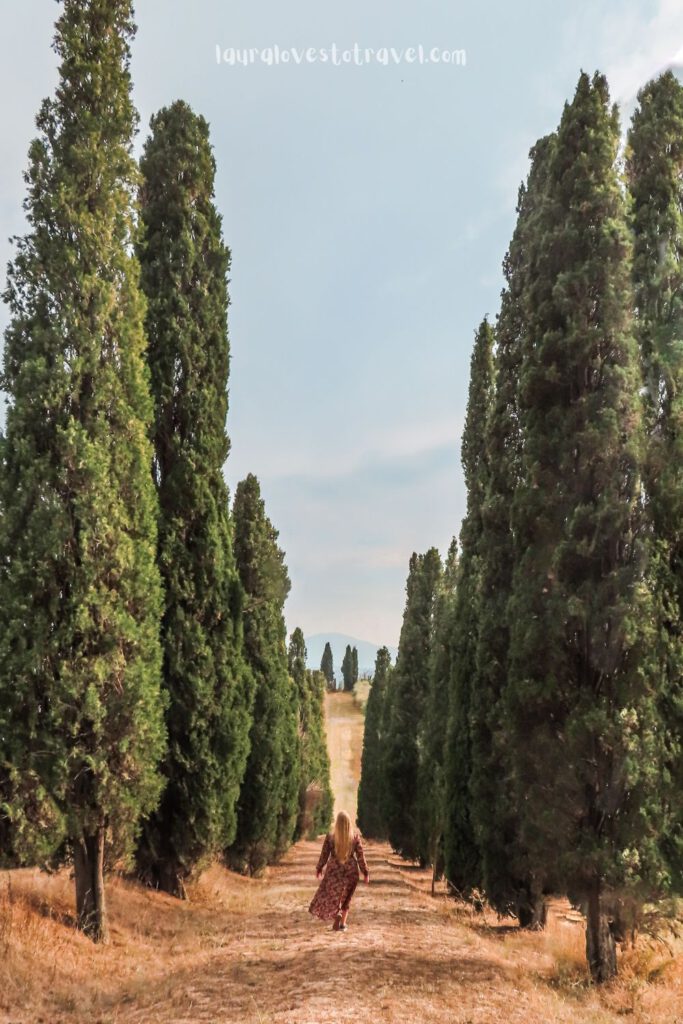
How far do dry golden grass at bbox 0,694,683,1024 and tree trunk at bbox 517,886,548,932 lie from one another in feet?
1.20

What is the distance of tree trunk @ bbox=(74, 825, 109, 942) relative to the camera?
11016 millimetres

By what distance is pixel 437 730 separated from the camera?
22891mm

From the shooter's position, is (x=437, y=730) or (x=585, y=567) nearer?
(x=585, y=567)

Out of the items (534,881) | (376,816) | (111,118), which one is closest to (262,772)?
(534,881)

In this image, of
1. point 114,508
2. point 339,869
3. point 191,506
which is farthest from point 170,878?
point 114,508

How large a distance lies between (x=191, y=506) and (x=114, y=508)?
165 inches

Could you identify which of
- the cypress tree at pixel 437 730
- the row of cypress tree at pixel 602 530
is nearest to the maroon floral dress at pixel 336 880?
the row of cypress tree at pixel 602 530

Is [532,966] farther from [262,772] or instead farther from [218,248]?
[218,248]

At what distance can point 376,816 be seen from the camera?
4650cm

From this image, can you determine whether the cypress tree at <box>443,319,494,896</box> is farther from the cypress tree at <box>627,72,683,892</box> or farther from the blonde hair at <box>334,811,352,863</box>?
the blonde hair at <box>334,811,352,863</box>

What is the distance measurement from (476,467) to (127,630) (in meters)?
11.5

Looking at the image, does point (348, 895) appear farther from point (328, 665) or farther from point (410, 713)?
point (328, 665)

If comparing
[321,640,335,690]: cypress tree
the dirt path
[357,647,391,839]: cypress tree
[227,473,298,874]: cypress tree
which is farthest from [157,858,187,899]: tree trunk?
[321,640,335,690]: cypress tree

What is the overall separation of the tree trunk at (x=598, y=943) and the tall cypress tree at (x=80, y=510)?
6.54m
